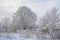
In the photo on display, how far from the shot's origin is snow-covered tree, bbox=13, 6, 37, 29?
193cm

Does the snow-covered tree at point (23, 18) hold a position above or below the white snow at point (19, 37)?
above

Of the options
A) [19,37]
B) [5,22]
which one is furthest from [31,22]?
[5,22]

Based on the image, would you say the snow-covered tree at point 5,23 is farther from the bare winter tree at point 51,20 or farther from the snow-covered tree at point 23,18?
the bare winter tree at point 51,20

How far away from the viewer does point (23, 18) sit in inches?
76.5

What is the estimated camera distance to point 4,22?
1.96m

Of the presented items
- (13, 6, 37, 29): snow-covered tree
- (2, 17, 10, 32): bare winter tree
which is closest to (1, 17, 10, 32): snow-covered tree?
(2, 17, 10, 32): bare winter tree

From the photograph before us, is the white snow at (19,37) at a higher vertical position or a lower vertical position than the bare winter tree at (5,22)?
lower

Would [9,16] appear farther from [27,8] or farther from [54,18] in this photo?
[54,18]

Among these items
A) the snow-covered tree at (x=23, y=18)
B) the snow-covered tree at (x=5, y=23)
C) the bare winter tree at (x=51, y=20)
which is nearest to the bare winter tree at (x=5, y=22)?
the snow-covered tree at (x=5, y=23)

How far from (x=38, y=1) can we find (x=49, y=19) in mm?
361

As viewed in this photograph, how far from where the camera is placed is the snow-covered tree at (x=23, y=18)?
193 cm

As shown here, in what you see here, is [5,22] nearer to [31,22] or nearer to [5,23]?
[5,23]

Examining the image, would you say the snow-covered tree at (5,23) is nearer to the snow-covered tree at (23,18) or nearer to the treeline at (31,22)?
the treeline at (31,22)

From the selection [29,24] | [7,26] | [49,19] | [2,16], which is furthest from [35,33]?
[2,16]
